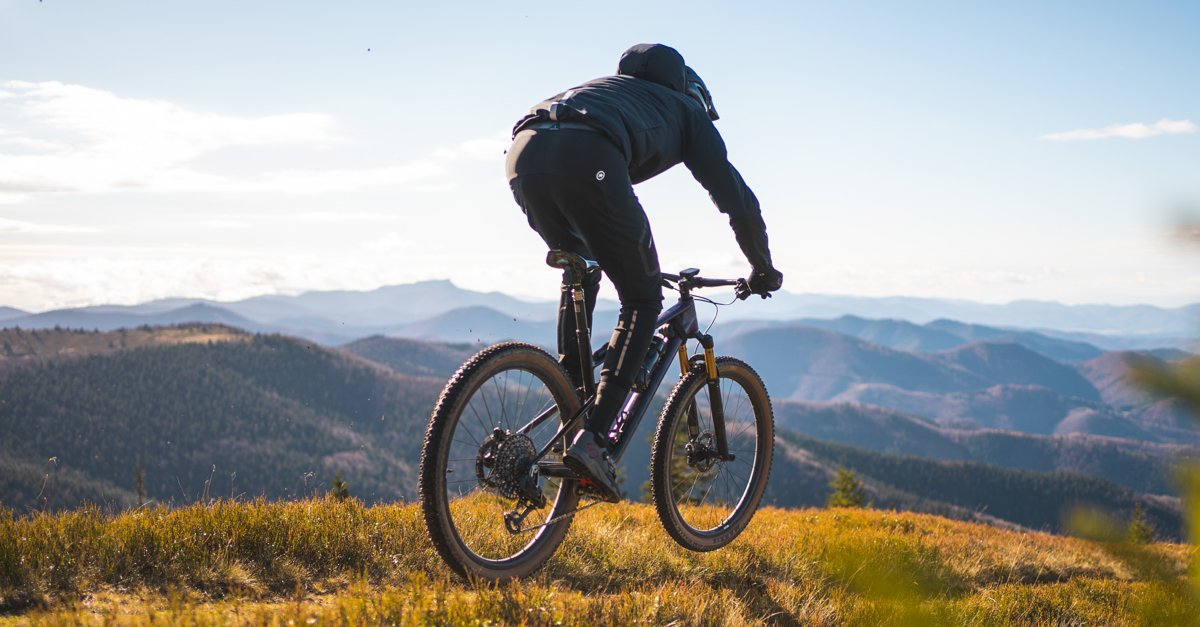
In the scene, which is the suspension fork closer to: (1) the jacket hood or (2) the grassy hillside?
(2) the grassy hillside

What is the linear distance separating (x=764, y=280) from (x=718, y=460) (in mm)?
1464

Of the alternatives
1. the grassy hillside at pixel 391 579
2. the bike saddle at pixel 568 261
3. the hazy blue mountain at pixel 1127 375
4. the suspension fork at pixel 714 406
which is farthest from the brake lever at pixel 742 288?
the hazy blue mountain at pixel 1127 375

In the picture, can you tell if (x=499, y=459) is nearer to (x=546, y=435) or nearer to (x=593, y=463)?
(x=546, y=435)

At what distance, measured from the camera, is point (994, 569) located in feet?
23.1

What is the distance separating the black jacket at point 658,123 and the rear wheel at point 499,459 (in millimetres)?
1362

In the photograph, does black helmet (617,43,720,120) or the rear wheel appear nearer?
the rear wheel

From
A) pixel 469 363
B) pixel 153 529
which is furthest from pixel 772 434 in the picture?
pixel 153 529

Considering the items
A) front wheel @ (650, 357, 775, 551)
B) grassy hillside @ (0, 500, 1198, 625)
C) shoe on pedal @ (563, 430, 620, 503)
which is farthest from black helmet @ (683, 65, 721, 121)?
grassy hillside @ (0, 500, 1198, 625)

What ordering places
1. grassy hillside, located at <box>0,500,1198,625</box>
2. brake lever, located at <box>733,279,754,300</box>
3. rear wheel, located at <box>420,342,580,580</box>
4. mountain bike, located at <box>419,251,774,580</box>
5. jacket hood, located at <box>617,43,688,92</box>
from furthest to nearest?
brake lever, located at <box>733,279,754,300</box> < jacket hood, located at <box>617,43,688,92</box> < mountain bike, located at <box>419,251,774,580</box> < rear wheel, located at <box>420,342,580,580</box> < grassy hillside, located at <box>0,500,1198,625</box>

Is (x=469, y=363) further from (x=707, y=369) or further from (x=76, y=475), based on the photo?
(x=76, y=475)

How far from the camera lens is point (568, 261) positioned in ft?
15.1

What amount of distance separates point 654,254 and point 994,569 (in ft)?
15.8

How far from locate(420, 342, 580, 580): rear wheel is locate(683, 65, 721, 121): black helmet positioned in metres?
1.96

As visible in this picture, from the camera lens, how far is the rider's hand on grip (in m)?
5.56
